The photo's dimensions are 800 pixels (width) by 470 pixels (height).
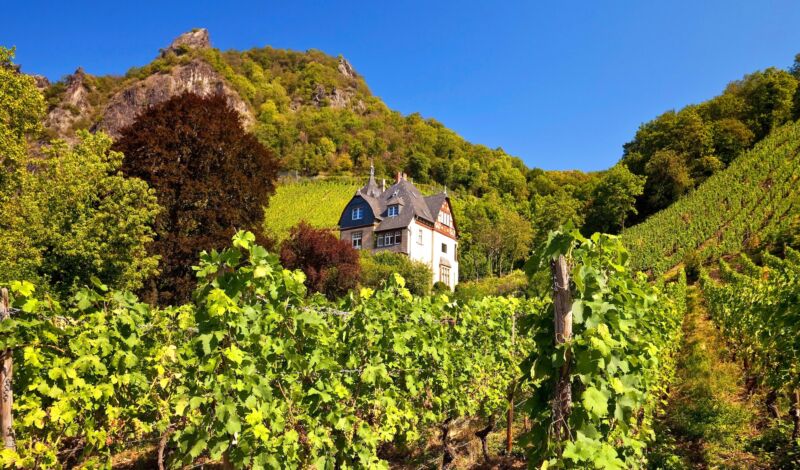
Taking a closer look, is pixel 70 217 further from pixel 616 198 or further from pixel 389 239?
pixel 616 198

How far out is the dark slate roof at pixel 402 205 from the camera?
42594 millimetres

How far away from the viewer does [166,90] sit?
93438mm

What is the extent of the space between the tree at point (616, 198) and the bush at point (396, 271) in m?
23.3

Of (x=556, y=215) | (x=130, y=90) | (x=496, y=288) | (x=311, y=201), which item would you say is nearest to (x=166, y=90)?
(x=130, y=90)

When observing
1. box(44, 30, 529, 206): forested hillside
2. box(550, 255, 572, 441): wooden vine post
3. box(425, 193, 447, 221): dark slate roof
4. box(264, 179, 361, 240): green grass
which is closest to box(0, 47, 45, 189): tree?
box(550, 255, 572, 441): wooden vine post

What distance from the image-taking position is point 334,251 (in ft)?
101

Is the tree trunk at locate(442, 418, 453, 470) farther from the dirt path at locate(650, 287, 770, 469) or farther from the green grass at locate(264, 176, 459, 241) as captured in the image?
the green grass at locate(264, 176, 459, 241)

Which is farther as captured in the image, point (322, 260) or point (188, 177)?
point (322, 260)

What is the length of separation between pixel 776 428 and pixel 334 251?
2589 cm

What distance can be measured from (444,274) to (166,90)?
→ 7475cm

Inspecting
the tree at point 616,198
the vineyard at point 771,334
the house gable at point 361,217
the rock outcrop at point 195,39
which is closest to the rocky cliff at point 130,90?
the rock outcrop at point 195,39

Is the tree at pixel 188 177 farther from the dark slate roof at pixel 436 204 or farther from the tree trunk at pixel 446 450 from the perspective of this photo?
the dark slate roof at pixel 436 204

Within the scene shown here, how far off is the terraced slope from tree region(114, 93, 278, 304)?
76.5 ft

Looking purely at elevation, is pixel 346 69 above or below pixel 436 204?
above
